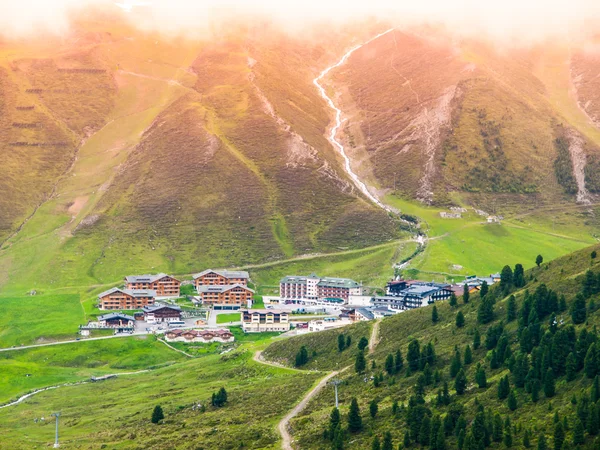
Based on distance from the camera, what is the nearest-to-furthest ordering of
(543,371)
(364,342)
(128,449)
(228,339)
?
(543,371) → (128,449) → (364,342) → (228,339)

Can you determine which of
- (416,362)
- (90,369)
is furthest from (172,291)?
(416,362)

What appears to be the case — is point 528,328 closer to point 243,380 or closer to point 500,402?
point 500,402

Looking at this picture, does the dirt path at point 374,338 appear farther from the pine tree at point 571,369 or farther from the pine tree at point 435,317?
the pine tree at point 571,369

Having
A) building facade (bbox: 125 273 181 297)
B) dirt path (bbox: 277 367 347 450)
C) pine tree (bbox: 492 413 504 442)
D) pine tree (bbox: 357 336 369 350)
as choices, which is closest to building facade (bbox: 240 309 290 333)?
building facade (bbox: 125 273 181 297)

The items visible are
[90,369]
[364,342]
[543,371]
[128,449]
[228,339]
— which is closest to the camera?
[543,371]

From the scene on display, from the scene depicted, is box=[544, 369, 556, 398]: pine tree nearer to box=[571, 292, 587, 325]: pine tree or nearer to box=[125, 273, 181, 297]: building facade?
box=[571, 292, 587, 325]: pine tree

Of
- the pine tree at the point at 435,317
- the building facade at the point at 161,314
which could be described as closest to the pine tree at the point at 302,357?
the pine tree at the point at 435,317
